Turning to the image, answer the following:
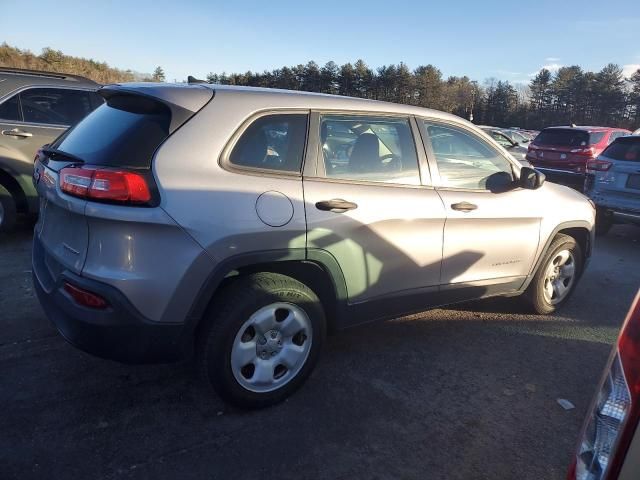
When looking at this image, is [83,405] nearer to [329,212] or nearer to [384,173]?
[329,212]

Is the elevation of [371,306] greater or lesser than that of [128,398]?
greater

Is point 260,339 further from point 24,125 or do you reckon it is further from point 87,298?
point 24,125

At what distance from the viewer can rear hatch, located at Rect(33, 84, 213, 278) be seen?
235cm

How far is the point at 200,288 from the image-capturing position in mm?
2434

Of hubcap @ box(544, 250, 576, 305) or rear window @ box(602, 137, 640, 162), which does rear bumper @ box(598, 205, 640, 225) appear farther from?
hubcap @ box(544, 250, 576, 305)

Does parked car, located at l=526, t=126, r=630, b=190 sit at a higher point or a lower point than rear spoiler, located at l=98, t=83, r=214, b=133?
lower

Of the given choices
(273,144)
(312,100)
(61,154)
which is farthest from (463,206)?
(61,154)

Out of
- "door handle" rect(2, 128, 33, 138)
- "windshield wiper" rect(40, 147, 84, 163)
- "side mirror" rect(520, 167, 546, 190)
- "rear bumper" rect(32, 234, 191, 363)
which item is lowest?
"rear bumper" rect(32, 234, 191, 363)

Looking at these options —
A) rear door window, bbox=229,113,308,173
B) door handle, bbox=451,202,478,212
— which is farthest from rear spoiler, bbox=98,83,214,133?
door handle, bbox=451,202,478,212

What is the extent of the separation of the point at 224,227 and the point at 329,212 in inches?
25.3

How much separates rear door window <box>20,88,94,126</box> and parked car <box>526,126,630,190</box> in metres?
10.1

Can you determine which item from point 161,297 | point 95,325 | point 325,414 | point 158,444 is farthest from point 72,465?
point 325,414

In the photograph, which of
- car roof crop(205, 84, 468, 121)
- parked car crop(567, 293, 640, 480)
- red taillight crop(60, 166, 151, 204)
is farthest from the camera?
car roof crop(205, 84, 468, 121)

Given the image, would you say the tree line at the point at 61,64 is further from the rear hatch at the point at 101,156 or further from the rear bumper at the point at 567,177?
the rear hatch at the point at 101,156
